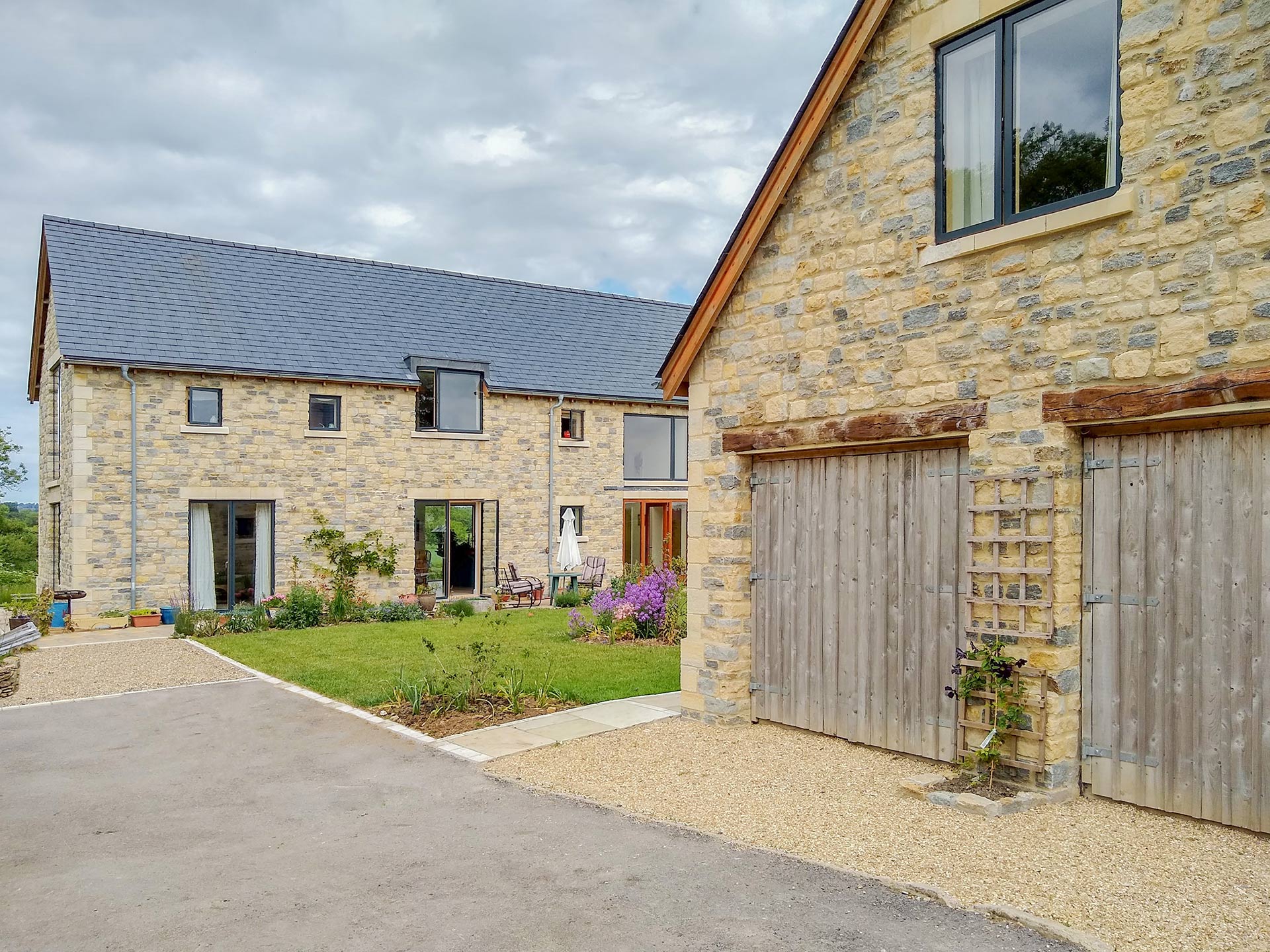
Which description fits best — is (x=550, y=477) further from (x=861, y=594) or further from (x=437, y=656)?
(x=861, y=594)

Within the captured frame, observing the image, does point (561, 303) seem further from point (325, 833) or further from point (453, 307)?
point (325, 833)

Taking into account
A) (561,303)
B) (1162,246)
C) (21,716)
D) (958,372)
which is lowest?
(21,716)

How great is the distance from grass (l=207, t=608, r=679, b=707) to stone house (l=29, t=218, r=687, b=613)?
11.0 ft

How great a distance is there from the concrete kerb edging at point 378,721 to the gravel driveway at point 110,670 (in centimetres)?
65

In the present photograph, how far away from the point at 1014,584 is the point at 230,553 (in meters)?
17.2

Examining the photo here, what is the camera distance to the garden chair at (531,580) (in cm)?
2142

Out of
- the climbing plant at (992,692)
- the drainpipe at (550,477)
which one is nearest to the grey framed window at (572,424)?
the drainpipe at (550,477)

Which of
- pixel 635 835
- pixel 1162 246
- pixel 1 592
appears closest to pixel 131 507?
pixel 1 592

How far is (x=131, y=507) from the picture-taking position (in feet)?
59.0

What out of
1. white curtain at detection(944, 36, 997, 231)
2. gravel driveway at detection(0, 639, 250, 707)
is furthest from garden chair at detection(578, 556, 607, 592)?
white curtain at detection(944, 36, 997, 231)

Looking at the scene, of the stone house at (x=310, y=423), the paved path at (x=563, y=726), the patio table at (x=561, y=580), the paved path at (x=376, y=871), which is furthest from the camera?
the patio table at (x=561, y=580)

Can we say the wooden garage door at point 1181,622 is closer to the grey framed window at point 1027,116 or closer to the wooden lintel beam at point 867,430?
the wooden lintel beam at point 867,430

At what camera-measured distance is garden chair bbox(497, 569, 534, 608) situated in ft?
68.6

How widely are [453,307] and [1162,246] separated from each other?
66.8 ft
